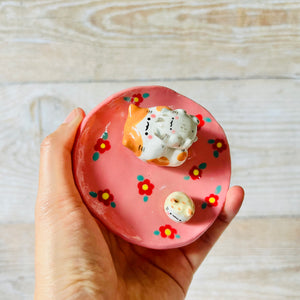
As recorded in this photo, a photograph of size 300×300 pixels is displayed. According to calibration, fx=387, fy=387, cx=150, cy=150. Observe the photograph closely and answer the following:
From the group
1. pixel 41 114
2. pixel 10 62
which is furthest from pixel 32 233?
pixel 10 62

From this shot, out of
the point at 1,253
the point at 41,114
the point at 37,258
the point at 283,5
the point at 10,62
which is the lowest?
the point at 1,253

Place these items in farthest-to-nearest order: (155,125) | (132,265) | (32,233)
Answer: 1. (32,233)
2. (132,265)
3. (155,125)

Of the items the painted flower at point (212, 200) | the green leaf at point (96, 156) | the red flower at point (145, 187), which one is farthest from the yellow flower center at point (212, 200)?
the green leaf at point (96, 156)

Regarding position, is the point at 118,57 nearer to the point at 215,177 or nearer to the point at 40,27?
the point at 40,27

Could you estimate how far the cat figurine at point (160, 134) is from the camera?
2.00 ft

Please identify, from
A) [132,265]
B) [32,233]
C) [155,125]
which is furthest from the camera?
[32,233]

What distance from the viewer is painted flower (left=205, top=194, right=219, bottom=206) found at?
689 millimetres

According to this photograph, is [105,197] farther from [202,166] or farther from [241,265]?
[241,265]

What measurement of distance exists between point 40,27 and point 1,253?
21.4 inches

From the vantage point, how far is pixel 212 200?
0.69m

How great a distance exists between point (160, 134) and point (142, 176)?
115mm

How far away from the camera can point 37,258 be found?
631 mm

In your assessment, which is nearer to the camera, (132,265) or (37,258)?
(37,258)

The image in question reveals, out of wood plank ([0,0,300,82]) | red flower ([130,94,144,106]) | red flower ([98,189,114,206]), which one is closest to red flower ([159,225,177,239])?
red flower ([98,189,114,206])
